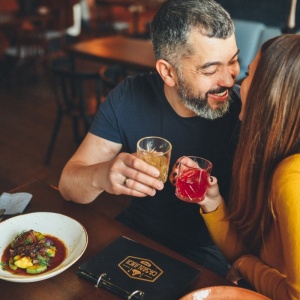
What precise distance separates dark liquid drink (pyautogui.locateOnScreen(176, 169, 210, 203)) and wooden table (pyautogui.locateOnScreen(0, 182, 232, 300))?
20cm

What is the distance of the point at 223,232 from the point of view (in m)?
1.41

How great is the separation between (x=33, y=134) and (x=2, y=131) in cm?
37

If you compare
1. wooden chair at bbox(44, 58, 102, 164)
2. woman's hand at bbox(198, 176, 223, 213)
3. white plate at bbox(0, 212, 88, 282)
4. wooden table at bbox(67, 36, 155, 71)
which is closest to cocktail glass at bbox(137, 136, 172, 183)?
woman's hand at bbox(198, 176, 223, 213)

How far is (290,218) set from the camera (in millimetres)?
1085

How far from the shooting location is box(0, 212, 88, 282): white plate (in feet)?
4.00

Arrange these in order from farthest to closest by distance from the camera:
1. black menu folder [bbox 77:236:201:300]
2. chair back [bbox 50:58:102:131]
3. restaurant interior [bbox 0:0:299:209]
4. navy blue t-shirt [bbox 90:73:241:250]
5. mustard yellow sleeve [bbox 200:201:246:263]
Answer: restaurant interior [bbox 0:0:299:209]
chair back [bbox 50:58:102:131]
navy blue t-shirt [bbox 90:73:241:250]
mustard yellow sleeve [bbox 200:201:246:263]
black menu folder [bbox 77:236:201:300]

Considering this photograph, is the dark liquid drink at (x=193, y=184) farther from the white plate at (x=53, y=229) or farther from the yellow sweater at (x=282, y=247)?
the white plate at (x=53, y=229)

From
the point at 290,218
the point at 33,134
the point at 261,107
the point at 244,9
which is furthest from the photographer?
the point at 244,9

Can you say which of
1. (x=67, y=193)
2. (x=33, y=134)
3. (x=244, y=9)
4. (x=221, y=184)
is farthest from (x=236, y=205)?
(x=244, y=9)

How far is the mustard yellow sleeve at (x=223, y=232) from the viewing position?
4.60 feet

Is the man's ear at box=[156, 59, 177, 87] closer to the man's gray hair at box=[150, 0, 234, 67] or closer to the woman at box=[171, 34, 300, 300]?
the man's gray hair at box=[150, 0, 234, 67]

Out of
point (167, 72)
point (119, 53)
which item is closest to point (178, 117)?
point (167, 72)

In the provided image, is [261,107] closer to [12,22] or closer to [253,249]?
[253,249]

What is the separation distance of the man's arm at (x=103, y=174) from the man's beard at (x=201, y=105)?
1.17ft
